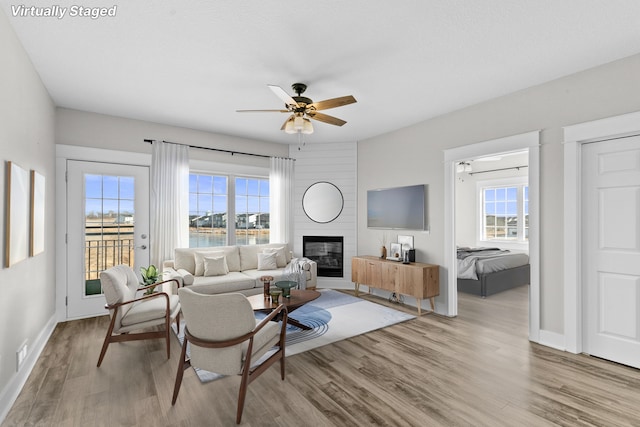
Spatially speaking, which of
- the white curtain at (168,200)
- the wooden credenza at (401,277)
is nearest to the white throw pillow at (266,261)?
the white curtain at (168,200)

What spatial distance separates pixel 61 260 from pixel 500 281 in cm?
651

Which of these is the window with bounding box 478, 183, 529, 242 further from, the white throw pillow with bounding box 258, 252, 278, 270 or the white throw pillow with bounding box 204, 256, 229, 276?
the white throw pillow with bounding box 204, 256, 229, 276

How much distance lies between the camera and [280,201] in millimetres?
5812

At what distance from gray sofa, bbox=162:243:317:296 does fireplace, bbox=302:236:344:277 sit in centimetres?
53

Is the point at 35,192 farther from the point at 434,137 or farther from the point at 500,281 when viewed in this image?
the point at 500,281

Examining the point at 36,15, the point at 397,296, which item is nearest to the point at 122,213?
the point at 36,15

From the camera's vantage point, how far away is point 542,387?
246 centimetres

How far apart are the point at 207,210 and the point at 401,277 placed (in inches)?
129

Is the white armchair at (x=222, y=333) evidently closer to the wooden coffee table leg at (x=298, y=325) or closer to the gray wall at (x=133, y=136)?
the wooden coffee table leg at (x=298, y=325)

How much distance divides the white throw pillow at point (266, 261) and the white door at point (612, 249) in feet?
12.8

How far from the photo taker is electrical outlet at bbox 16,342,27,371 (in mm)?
2445

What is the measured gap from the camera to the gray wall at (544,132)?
9.52ft

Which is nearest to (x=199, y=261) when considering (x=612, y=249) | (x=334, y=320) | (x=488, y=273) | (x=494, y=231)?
(x=334, y=320)

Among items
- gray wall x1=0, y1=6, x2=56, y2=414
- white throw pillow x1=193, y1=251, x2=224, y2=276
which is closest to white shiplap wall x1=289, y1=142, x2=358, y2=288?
white throw pillow x1=193, y1=251, x2=224, y2=276
